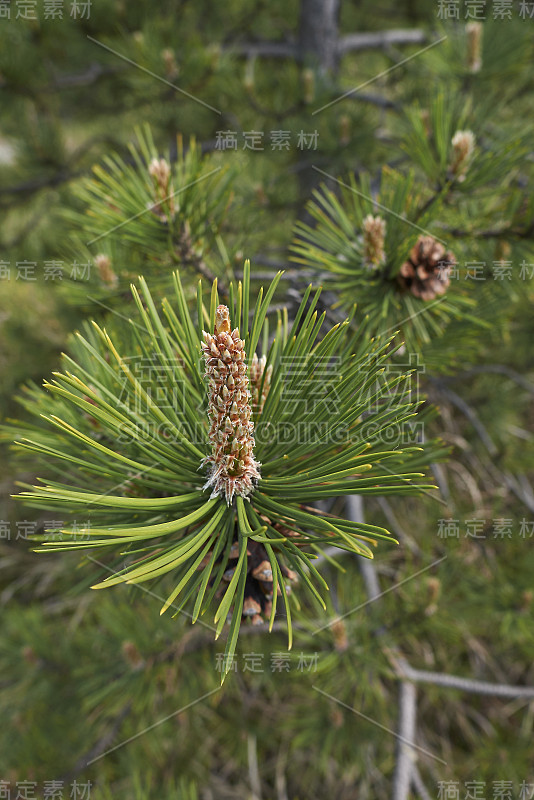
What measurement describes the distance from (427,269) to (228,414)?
0.31m

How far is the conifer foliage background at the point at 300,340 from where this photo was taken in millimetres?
535

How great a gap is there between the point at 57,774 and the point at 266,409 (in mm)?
1012

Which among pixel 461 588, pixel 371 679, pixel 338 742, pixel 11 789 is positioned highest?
pixel 461 588

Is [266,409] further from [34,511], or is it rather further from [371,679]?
[34,511]

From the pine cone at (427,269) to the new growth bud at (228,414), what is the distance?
0.27m

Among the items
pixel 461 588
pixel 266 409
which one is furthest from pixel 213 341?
pixel 461 588

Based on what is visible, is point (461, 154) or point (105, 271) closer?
point (461, 154)

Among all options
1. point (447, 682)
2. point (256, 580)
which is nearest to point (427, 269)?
point (256, 580)

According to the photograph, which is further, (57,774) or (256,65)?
(256,65)

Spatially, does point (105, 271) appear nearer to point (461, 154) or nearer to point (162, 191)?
point (162, 191)

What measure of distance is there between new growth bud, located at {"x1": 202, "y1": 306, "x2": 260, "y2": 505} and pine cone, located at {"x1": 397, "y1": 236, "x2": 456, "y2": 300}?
10.6 inches

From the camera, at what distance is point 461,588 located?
2.94ft

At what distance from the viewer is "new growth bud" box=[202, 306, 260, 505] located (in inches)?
12.4

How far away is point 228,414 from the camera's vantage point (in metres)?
0.33
